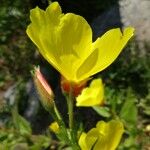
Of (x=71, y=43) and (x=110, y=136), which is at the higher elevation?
(x=71, y=43)

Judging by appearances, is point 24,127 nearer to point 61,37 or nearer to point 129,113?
point 129,113

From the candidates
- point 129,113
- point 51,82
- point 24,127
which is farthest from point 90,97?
point 51,82

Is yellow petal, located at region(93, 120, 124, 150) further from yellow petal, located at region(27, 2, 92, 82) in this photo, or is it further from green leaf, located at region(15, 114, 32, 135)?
green leaf, located at region(15, 114, 32, 135)

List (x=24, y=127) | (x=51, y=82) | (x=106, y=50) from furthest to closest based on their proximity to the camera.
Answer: (x=51, y=82) < (x=24, y=127) < (x=106, y=50)

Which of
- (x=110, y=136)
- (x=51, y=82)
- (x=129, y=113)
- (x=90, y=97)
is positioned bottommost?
(x=51, y=82)

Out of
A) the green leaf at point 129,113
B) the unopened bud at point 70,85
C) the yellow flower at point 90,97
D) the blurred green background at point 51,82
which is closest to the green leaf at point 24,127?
the blurred green background at point 51,82

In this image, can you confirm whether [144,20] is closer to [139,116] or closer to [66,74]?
[139,116]

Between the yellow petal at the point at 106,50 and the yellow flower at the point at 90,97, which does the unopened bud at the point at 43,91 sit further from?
the yellow flower at the point at 90,97

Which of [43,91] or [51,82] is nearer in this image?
[43,91]
